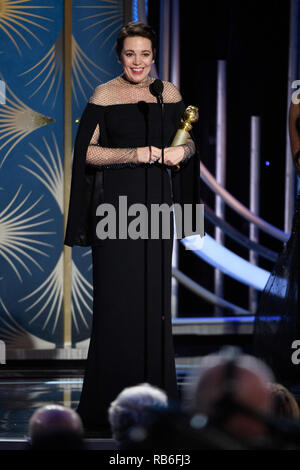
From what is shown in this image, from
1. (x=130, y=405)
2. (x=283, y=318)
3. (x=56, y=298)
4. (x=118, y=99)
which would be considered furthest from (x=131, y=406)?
(x=56, y=298)

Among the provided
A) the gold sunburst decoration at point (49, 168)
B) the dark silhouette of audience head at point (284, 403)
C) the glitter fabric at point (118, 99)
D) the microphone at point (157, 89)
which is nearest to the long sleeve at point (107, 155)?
the glitter fabric at point (118, 99)

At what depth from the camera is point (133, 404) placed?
1598 mm

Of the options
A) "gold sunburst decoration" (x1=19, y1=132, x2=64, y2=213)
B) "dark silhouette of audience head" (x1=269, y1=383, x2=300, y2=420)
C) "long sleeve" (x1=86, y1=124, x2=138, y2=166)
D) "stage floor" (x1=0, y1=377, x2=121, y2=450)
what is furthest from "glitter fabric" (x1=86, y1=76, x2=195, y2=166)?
"gold sunburst decoration" (x1=19, y1=132, x2=64, y2=213)

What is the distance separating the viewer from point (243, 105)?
5805 millimetres

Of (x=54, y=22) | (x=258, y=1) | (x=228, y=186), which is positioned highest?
(x=258, y=1)

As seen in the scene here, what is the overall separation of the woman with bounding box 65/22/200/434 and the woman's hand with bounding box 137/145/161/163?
99 mm

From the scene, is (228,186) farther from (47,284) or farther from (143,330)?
(143,330)

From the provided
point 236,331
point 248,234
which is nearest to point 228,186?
point 248,234

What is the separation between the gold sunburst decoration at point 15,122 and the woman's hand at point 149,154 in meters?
2.09

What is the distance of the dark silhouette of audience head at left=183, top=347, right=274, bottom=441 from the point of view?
1053 mm

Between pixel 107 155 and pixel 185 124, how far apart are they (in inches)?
11.6

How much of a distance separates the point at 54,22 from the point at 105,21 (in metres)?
0.30

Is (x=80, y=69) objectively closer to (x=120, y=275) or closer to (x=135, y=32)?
(x=135, y=32)

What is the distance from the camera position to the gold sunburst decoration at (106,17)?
180 inches
